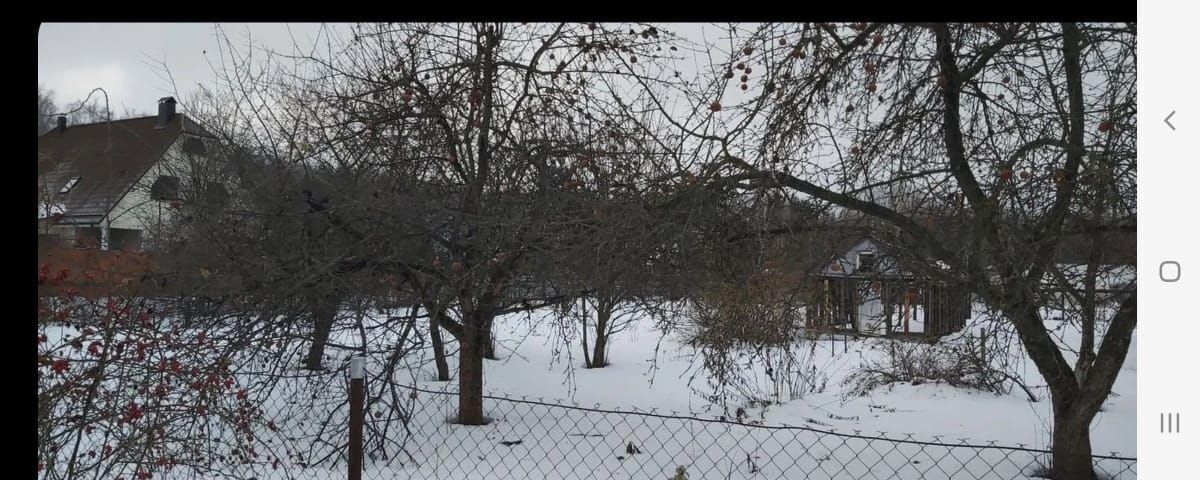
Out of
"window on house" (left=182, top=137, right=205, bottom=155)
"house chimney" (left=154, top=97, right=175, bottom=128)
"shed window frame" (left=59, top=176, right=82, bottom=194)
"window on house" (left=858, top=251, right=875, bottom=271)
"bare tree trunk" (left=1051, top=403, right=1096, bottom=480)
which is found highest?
"house chimney" (left=154, top=97, right=175, bottom=128)

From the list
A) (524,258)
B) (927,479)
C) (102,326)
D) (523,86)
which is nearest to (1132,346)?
(927,479)

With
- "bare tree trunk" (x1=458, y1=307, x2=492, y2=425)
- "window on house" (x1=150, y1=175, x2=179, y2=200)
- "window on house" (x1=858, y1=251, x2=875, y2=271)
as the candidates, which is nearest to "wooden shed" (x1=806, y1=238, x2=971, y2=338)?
"window on house" (x1=858, y1=251, x2=875, y2=271)

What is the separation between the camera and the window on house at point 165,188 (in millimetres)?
5832

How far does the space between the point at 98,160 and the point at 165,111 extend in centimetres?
89

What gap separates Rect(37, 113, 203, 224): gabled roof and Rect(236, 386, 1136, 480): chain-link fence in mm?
1980

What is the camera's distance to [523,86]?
4.87 m

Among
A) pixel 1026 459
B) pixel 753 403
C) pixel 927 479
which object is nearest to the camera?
pixel 927 479

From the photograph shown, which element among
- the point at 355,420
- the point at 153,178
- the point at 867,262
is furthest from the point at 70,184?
the point at 867,262

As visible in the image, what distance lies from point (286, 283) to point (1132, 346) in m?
4.66

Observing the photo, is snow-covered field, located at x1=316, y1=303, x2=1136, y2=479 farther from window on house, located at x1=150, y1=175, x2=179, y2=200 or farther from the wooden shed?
window on house, located at x1=150, y1=175, x2=179, y2=200

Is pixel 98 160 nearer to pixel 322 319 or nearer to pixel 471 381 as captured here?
A: pixel 322 319

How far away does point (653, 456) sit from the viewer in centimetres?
439

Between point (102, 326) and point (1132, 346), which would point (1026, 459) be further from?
point (102, 326)

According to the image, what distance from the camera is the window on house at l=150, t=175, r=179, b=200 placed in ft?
19.1
